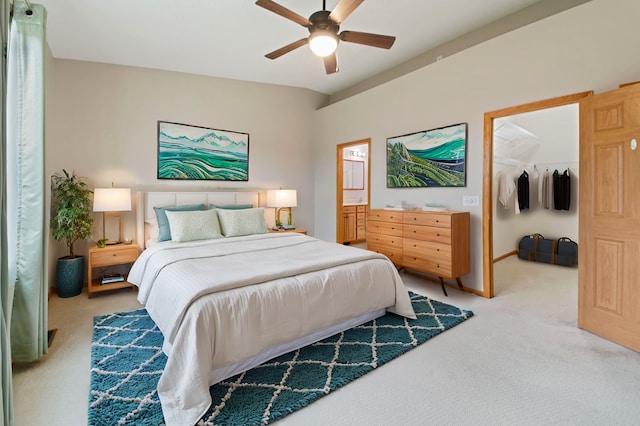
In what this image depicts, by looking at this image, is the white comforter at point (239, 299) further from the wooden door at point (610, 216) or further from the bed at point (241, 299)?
the wooden door at point (610, 216)

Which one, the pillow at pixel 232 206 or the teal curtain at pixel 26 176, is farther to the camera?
the pillow at pixel 232 206

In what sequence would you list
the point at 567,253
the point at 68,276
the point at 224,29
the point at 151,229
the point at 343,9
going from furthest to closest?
1. the point at 567,253
2. the point at 151,229
3. the point at 68,276
4. the point at 224,29
5. the point at 343,9

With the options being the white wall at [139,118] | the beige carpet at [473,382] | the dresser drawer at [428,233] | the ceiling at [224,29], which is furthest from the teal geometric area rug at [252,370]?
the ceiling at [224,29]

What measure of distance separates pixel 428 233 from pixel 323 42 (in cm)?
235

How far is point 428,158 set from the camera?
4066 mm

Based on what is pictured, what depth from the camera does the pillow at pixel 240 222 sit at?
3965 millimetres

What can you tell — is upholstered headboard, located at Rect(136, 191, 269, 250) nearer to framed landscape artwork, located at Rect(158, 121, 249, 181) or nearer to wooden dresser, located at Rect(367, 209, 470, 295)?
framed landscape artwork, located at Rect(158, 121, 249, 181)

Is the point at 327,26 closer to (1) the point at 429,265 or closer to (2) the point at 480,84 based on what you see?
(2) the point at 480,84

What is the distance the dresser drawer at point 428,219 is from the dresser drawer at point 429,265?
431 mm

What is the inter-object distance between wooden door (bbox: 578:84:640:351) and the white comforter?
1528 millimetres

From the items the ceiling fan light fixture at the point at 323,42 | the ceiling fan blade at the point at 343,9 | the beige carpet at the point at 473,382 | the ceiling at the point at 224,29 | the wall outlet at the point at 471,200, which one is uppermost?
the ceiling at the point at 224,29

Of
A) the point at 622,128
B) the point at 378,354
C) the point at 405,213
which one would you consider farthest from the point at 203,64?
the point at 622,128

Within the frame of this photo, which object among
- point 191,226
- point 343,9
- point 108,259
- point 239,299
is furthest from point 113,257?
point 343,9

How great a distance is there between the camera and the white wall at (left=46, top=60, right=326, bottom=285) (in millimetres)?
3705
